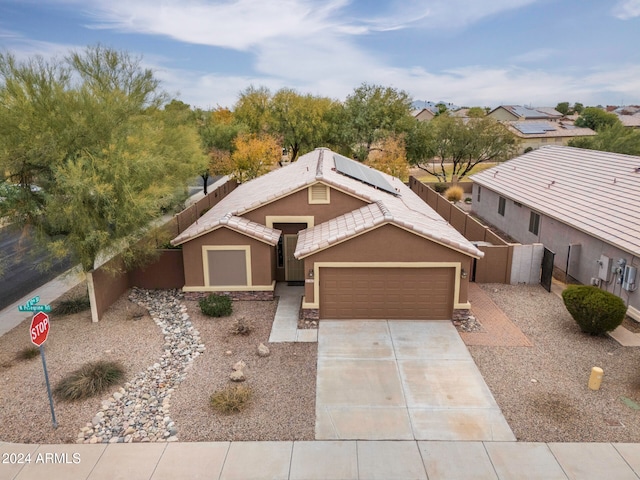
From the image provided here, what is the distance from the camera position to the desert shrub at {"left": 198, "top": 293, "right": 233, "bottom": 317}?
15016mm

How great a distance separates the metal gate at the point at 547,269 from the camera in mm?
17109

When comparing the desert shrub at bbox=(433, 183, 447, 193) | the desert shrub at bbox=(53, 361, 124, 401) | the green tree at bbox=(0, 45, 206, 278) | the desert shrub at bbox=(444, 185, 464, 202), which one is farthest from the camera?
the desert shrub at bbox=(433, 183, 447, 193)

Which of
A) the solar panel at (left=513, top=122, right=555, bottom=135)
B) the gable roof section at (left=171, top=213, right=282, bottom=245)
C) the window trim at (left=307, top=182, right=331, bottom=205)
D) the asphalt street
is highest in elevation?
the solar panel at (left=513, top=122, right=555, bottom=135)

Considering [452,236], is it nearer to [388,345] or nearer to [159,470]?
[388,345]

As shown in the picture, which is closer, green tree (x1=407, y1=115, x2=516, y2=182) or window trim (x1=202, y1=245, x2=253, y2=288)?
window trim (x1=202, y1=245, x2=253, y2=288)

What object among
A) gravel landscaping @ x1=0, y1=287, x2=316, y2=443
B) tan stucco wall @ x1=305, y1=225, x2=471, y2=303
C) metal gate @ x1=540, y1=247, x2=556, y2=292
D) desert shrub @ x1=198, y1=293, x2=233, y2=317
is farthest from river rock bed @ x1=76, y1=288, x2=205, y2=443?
metal gate @ x1=540, y1=247, x2=556, y2=292

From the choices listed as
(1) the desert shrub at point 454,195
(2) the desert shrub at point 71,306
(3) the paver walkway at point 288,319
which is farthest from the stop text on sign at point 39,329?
(1) the desert shrub at point 454,195

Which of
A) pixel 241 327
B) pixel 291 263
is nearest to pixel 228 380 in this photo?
pixel 241 327

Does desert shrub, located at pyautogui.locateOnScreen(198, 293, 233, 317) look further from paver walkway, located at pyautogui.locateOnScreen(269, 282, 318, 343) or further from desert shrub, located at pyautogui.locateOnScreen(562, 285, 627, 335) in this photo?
desert shrub, located at pyautogui.locateOnScreen(562, 285, 627, 335)

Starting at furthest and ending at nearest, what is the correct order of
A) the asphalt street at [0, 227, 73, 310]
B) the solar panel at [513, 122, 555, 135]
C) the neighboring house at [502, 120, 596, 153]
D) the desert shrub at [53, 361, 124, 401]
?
the solar panel at [513, 122, 555, 135] → the neighboring house at [502, 120, 596, 153] → the asphalt street at [0, 227, 73, 310] → the desert shrub at [53, 361, 124, 401]

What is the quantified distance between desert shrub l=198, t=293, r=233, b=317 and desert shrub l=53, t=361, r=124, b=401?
3.70 meters

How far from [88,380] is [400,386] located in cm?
747

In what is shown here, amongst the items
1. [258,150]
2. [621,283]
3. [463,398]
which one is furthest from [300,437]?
[258,150]

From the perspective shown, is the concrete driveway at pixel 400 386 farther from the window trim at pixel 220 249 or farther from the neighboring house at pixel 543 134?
the neighboring house at pixel 543 134
